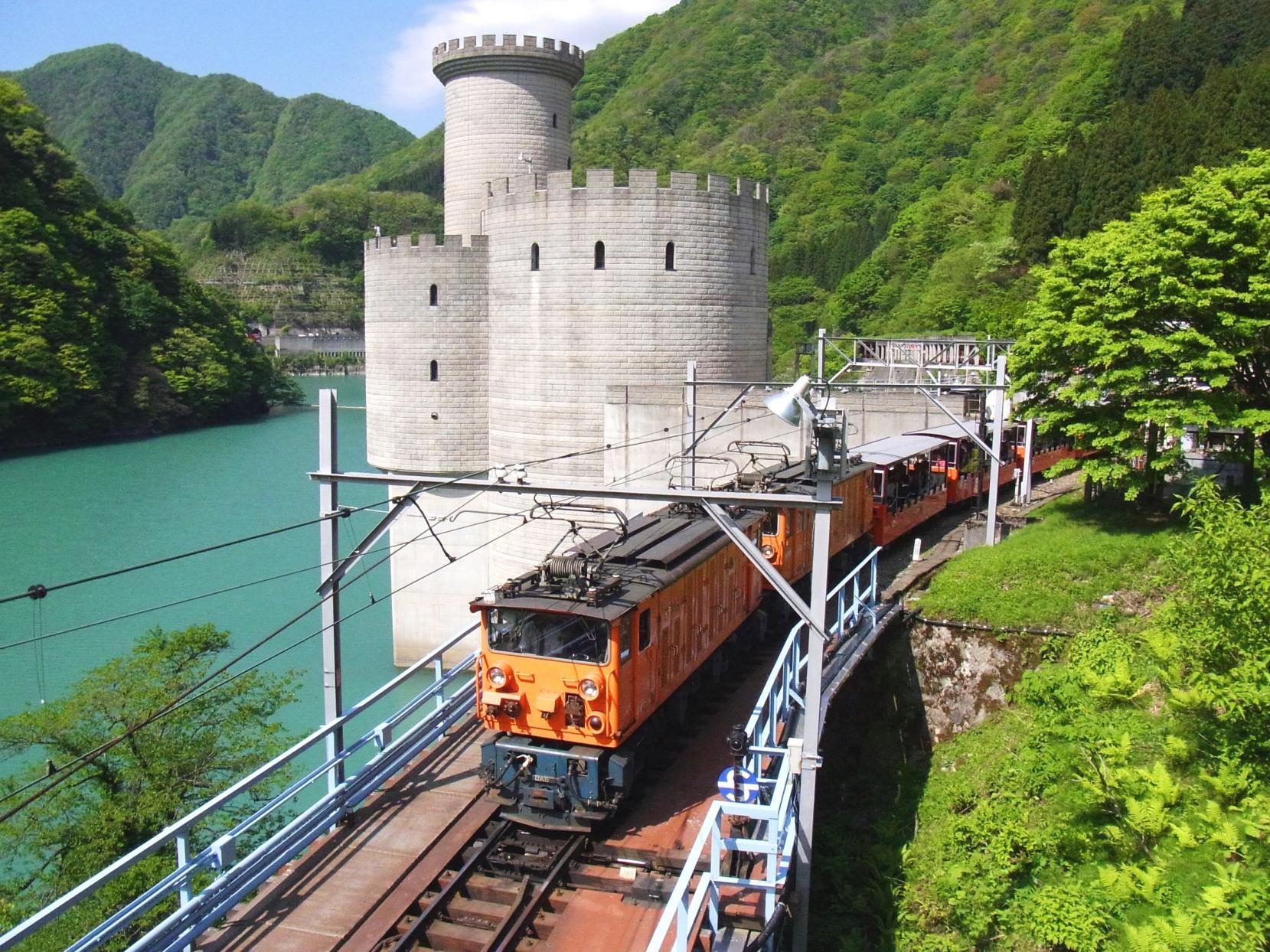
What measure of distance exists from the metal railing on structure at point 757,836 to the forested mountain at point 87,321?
54058 mm

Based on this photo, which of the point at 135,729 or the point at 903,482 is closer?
the point at 135,729

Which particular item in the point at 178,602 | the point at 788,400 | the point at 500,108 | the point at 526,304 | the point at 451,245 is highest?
the point at 500,108

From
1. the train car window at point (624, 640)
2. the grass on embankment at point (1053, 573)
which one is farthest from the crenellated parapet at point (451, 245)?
the train car window at point (624, 640)

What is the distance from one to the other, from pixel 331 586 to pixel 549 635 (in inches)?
88.1

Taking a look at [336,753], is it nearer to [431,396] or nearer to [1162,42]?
[431,396]

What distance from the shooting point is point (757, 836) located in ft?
32.3

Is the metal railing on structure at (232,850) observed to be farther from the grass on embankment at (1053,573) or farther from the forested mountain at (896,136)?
the forested mountain at (896,136)

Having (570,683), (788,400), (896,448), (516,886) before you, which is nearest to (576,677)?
(570,683)

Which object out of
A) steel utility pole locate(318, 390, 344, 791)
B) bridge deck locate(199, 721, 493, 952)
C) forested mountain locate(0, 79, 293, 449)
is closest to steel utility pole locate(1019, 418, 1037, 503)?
bridge deck locate(199, 721, 493, 952)

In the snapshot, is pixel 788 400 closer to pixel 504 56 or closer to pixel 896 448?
pixel 896 448

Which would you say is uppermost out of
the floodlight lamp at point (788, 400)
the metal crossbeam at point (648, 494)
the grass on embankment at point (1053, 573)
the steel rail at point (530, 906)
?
the floodlight lamp at point (788, 400)

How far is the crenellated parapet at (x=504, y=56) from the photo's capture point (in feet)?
86.6

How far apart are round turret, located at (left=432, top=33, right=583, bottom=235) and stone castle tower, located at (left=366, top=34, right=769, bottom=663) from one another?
1.7 inches

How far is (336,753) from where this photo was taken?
10.4 m
